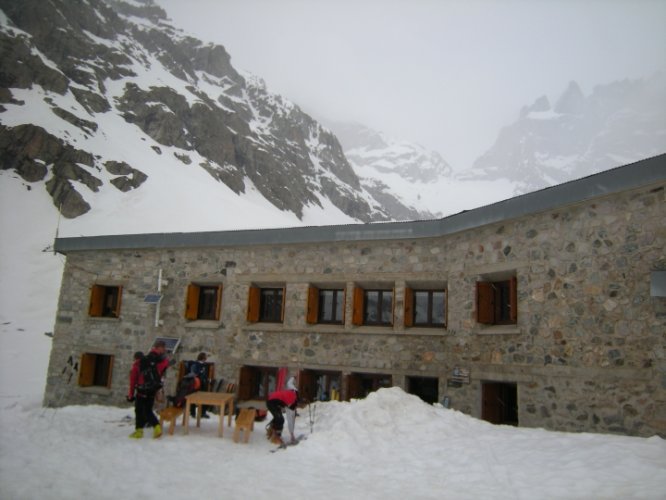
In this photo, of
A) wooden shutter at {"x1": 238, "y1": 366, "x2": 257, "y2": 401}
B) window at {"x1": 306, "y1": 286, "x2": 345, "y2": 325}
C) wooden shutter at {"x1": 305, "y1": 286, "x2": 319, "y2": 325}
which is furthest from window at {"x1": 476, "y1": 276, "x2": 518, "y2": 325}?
wooden shutter at {"x1": 238, "y1": 366, "x2": 257, "y2": 401}

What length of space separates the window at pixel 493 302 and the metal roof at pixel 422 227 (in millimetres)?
1286

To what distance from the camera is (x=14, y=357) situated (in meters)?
22.9

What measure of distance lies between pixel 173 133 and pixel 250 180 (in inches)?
410

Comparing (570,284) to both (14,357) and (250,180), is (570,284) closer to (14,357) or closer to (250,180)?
(14,357)

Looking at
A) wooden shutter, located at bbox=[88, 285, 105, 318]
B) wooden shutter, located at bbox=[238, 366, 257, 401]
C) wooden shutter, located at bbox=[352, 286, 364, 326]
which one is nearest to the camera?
wooden shutter, located at bbox=[352, 286, 364, 326]

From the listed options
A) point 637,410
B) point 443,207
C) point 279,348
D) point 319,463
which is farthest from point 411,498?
point 443,207

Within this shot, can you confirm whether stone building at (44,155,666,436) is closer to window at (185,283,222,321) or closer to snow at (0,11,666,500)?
window at (185,283,222,321)

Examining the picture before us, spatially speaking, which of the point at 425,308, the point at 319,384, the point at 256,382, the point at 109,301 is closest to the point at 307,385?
the point at 319,384

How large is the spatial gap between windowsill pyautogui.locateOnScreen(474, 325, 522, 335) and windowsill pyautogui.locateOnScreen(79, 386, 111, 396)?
9.62 meters

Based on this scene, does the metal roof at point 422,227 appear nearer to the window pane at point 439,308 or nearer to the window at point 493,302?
the window at point 493,302

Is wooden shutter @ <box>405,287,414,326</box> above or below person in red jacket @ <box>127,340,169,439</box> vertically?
above

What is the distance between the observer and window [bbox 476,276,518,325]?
10.2 meters

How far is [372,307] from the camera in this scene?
12055 millimetres

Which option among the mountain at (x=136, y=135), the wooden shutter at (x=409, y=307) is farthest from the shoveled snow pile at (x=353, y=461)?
the mountain at (x=136, y=135)
